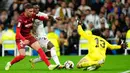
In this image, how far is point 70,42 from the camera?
27.7 metres

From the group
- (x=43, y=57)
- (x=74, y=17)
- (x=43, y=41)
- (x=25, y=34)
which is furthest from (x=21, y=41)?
(x=74, y=17)

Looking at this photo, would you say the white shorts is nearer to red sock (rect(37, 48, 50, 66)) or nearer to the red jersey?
the red jersey

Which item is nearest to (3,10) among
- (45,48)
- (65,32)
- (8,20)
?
(8,20)

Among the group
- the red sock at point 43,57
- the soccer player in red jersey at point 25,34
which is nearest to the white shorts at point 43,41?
the soccer player in red jersey at point 25,34

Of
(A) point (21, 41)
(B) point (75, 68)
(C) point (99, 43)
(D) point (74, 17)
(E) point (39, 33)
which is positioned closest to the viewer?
(C) point (99, 43)

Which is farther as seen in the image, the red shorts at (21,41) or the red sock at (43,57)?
the red shorts at (21,41)

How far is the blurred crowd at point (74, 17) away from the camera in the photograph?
2798 centimetres

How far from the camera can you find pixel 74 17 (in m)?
29.4

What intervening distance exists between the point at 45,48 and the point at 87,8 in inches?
410

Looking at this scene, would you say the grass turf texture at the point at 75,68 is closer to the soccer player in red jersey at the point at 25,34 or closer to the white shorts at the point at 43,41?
the soccer player in red jersey at the point at 25,34

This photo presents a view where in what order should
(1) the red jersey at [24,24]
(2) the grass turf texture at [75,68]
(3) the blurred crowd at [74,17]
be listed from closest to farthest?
(2) the grass turf texture at [75,68]
(1) the red jersey at [24,24]
(3) the blurred crowd at [74,17]

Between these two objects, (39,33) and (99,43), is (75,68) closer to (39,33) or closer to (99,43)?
(39,33)

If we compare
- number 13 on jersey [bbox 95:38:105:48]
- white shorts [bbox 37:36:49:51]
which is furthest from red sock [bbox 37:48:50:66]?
number 13 on jersey [bbox 95:38:105:48]

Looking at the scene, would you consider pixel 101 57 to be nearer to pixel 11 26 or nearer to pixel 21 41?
pixel 21 41
